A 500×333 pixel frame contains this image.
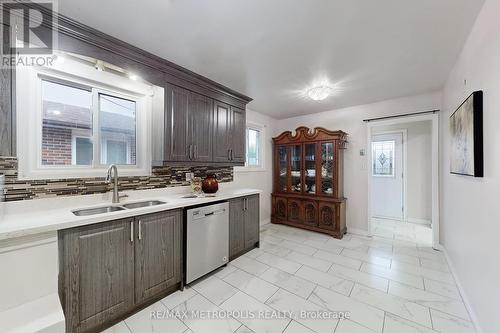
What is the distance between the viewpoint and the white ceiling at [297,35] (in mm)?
1448

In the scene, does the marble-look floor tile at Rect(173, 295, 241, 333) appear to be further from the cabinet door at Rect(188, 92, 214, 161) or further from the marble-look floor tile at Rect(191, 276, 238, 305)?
the cabinet door at Rect(188, 92, 214, 161)

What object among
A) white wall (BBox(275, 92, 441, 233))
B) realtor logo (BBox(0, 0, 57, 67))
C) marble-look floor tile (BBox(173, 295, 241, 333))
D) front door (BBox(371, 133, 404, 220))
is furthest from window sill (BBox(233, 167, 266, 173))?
realtor logo (BBox(0, 0, 57, 67))

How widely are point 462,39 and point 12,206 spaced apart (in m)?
4.03

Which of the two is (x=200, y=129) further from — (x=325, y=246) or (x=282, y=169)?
(x=325, y=246)

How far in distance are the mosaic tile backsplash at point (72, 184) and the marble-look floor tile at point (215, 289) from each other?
125 cm

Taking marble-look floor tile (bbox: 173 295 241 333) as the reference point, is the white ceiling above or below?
above

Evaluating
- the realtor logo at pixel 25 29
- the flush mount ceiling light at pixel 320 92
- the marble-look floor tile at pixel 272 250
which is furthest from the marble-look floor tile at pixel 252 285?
the realtor logo at pixel 25 29

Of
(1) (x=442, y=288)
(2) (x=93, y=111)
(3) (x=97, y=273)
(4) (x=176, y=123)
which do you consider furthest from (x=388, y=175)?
(2) (x=93, y=111)

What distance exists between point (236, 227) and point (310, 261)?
110 cm

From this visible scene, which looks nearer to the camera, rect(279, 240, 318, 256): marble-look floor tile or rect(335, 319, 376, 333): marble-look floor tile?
rect(335, 319, 376, 333): marble-look floor tile

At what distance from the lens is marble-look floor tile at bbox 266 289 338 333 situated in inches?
65.1

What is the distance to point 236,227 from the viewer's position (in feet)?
9.20

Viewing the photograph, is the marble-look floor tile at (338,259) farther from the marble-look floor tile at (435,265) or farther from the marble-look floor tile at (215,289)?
the marble-look floor tile at (215,289)

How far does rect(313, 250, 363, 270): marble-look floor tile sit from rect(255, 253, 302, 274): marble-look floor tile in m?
0.46
